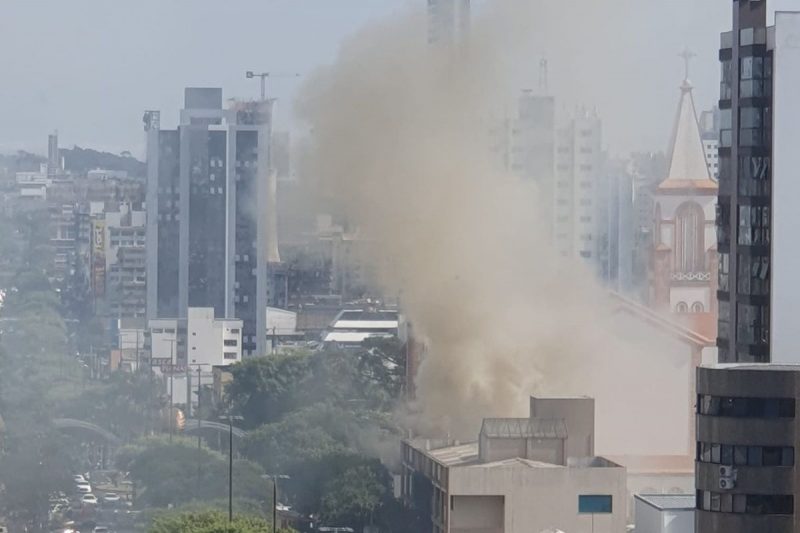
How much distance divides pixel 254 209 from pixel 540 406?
36.9m

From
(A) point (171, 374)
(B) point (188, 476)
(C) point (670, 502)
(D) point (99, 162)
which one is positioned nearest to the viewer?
(C) point (670, 502)

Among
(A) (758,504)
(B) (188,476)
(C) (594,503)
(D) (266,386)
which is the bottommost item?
(B) (188,476)

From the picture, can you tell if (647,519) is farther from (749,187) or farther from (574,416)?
(574,416)

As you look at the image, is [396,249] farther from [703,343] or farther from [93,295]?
[93,295]

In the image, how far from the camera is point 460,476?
28.5 m

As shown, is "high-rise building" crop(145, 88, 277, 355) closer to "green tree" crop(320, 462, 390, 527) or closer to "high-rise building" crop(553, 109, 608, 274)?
"high-rise building" crop(553, 109, 608, 274)

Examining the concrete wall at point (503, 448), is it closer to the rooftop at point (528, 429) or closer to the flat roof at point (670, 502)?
the rooftop at point (528, 429)

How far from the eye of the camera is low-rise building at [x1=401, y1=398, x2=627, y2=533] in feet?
92.0

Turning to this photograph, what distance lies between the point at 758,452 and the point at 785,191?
13.5 feet

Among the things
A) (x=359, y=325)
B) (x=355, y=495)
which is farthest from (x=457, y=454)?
(x=359, y=325)

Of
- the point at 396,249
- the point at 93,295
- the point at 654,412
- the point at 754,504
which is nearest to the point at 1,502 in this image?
the point at 396,249

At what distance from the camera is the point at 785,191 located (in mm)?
23219

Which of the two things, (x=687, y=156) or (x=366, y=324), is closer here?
(x=687, y=156)

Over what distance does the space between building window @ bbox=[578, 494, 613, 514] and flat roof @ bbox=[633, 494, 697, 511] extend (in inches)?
237
